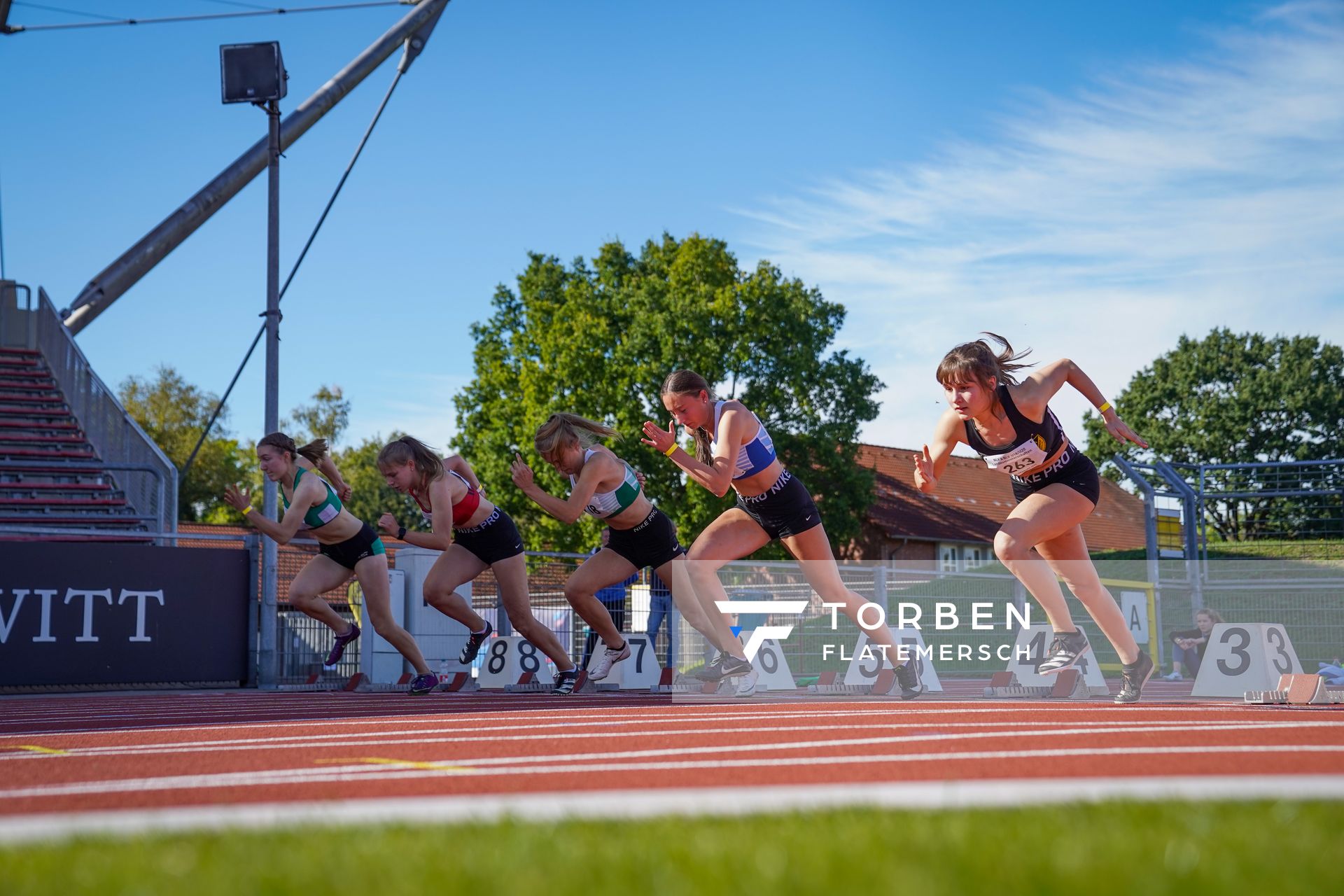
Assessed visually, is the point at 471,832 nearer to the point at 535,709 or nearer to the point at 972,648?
the point at 535,709

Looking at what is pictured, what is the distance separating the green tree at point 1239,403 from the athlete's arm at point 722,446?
50460 millimetres

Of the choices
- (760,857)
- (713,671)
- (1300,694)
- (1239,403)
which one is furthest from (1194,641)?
(1239,403)

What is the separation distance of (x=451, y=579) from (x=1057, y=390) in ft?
17.8

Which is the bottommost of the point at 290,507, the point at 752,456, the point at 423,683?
the point at 423,683

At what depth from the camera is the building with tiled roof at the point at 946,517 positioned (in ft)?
176

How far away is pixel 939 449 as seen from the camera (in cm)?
809

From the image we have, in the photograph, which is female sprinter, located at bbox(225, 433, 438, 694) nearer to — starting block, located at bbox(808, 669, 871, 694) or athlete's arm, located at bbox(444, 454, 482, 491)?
athlete's arm, located at bbox(444, 454, 482, 491)

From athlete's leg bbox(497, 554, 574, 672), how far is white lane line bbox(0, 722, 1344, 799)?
242 inches

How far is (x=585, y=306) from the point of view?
45531mm

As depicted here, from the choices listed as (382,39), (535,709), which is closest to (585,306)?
(382,39)

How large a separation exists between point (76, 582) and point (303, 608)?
3.65 metres

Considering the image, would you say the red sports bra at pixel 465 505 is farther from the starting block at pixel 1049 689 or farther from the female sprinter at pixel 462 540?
the starting block at pixel 1049 689

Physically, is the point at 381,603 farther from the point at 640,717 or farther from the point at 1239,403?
the point at 1239,403

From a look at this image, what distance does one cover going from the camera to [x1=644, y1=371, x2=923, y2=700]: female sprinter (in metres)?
8.50
